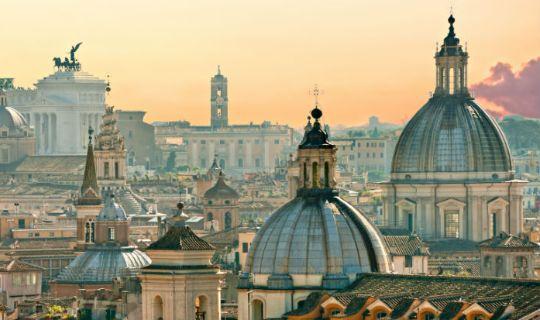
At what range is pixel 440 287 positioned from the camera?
84062mm

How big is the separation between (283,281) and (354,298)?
264 cm

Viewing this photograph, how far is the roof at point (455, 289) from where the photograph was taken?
79.2 meters

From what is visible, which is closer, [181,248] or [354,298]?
[354,298]

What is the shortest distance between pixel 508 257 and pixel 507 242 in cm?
206

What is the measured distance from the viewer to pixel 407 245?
424 ft

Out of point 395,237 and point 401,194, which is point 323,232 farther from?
point 401,194

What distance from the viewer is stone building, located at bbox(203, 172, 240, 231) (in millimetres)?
185750

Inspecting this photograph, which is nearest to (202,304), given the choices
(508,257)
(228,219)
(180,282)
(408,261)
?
(180,282)

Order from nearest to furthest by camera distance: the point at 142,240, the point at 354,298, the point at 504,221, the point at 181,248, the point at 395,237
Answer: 1. the point at 354,298
2. the point at 181,248
3. the point at 395,237
4. the point at 504,221
5. the point at 142,240

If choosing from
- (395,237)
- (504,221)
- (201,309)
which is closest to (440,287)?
(201,309)

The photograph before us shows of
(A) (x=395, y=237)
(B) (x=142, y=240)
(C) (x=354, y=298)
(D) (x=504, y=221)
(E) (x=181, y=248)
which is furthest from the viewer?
(B) (x=142, y=240)

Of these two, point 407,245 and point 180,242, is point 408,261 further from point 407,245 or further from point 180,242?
point 180,242

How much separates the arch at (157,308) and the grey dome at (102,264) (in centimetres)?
5100

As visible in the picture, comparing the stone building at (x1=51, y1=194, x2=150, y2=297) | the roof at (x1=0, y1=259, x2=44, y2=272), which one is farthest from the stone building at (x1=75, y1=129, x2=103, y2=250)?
the stone building at (x1=51, y1=194, x2=150, y2=297)
